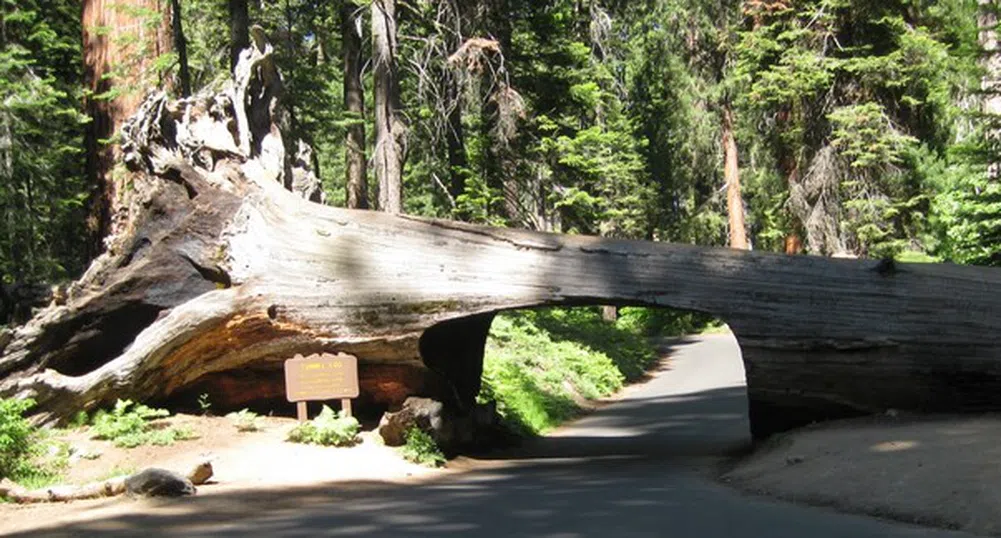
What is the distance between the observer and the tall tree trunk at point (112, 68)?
16609 millimetres

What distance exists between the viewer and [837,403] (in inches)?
452

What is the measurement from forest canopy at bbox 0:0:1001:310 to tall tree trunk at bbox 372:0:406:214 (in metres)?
0.05

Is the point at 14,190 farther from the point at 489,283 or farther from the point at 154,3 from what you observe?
the point at 489,283

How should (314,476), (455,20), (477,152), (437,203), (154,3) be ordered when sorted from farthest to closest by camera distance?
(437,203) < (477,152) < (455,20) < (154,3) < (314,476)

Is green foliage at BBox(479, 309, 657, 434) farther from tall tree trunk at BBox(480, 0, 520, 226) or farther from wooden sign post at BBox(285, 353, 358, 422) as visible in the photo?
wooden sign post at BBox(285, 353, 358, 422)

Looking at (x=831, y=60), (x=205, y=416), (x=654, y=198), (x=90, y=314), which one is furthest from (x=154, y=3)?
(x=654, y=198)

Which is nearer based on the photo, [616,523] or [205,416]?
[616,523]

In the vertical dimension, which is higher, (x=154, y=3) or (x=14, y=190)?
(x=154, y=3)

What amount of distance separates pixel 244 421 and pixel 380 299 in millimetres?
2387

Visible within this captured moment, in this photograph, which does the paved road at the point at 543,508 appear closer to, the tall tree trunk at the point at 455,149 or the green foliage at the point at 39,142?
the green foliage at the point at 39,142

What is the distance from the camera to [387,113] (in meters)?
19.9

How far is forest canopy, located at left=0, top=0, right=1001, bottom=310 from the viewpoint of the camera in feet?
60.0

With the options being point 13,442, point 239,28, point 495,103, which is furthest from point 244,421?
point 495,103

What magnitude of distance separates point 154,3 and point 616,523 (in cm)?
1363
